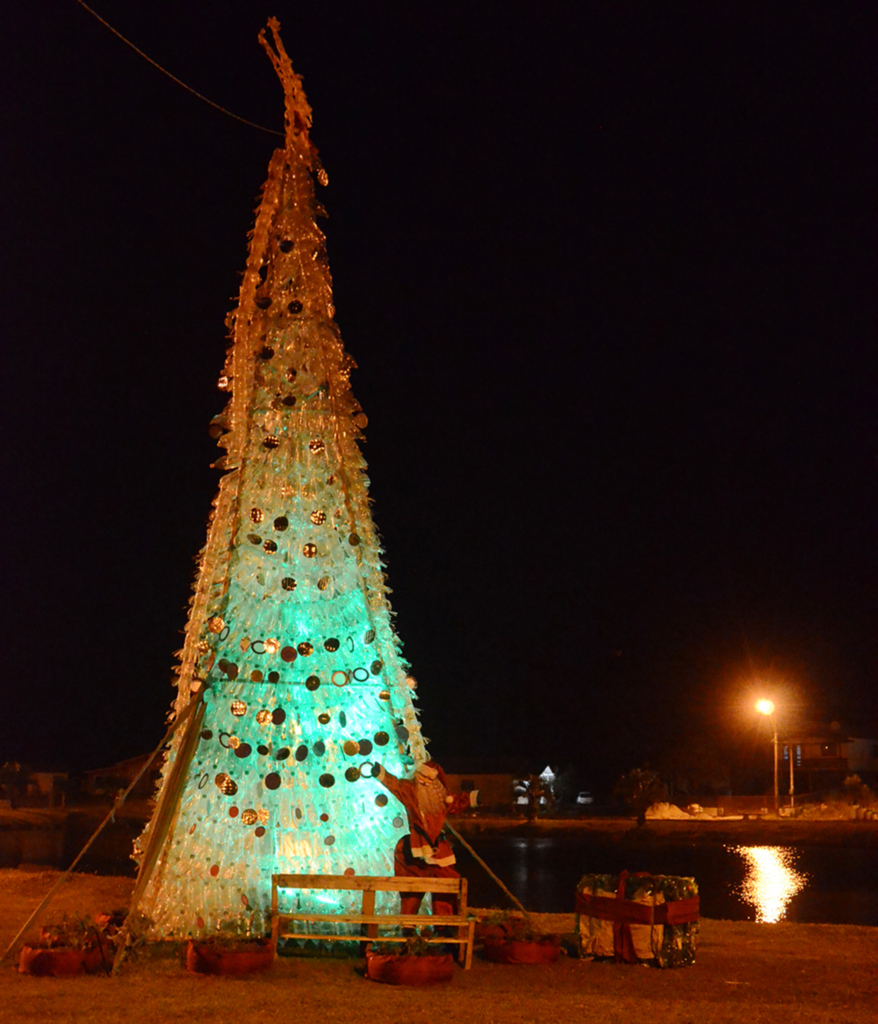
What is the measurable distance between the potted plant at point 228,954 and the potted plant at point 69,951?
0.65m

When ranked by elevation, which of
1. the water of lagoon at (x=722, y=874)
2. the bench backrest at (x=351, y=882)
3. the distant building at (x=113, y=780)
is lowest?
the water of lagoon at (x=722, y=874)

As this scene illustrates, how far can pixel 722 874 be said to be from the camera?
75.2 ft

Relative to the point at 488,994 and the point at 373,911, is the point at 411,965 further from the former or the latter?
the point at 373,911

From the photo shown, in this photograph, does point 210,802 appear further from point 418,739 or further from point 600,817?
point 600,817

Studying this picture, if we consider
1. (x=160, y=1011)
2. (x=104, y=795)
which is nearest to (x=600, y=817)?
(x=104, y=795)

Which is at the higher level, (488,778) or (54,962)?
(488,778)

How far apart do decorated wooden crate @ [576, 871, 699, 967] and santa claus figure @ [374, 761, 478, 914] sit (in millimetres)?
1207

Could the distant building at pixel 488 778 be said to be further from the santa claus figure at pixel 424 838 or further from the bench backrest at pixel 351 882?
the bench backrest at pixel 351 882

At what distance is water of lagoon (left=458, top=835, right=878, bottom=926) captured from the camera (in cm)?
1700

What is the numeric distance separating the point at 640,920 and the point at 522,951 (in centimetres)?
102

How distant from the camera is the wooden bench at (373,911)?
8.65 m

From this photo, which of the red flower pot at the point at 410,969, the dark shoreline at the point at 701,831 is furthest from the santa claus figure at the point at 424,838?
the dark shoreline at the point at 701,831

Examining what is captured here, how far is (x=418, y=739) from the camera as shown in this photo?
10.2 metres

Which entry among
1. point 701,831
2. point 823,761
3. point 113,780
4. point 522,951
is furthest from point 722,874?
point 113,780
